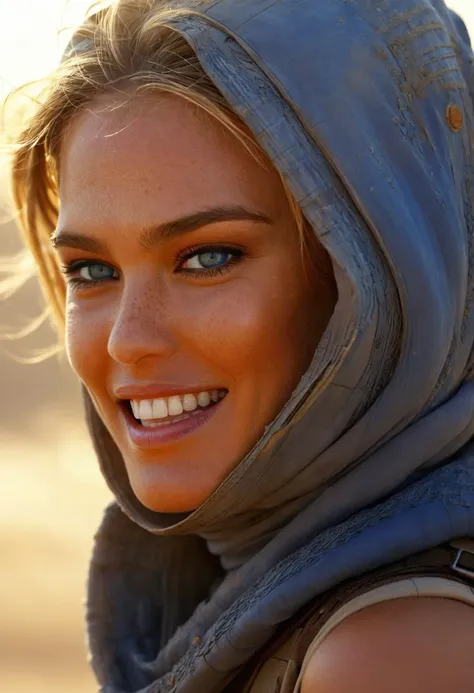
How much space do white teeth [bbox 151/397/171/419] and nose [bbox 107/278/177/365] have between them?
121 mm

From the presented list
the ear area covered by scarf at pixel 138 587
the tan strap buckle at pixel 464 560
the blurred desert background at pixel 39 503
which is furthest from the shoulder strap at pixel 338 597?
the blurred desert background at pixel 39 503

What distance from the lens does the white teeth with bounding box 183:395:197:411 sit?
Result: 2.50 m

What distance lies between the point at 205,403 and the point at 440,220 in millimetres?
542

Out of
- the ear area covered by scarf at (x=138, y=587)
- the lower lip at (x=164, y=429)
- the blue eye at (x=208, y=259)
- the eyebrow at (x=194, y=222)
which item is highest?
the eyebrow at (x=194, y=222)

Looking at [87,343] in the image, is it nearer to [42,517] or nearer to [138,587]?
[138,587]

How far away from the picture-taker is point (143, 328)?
2416 mm

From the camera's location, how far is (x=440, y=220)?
7.94 feet

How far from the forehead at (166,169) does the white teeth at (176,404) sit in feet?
1.10

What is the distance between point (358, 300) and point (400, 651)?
0.60m

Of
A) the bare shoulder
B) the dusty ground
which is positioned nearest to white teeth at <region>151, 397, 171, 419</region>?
the bare shoulder

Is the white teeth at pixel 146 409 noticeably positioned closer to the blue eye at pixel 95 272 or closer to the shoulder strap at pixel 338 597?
the blue eye at pixel 95 272

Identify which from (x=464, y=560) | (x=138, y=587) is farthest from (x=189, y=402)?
(x=138, y=587)

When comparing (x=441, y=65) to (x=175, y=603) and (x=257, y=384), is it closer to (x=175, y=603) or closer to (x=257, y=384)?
(x=257, y=384)

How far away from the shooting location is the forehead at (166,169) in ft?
7.92
